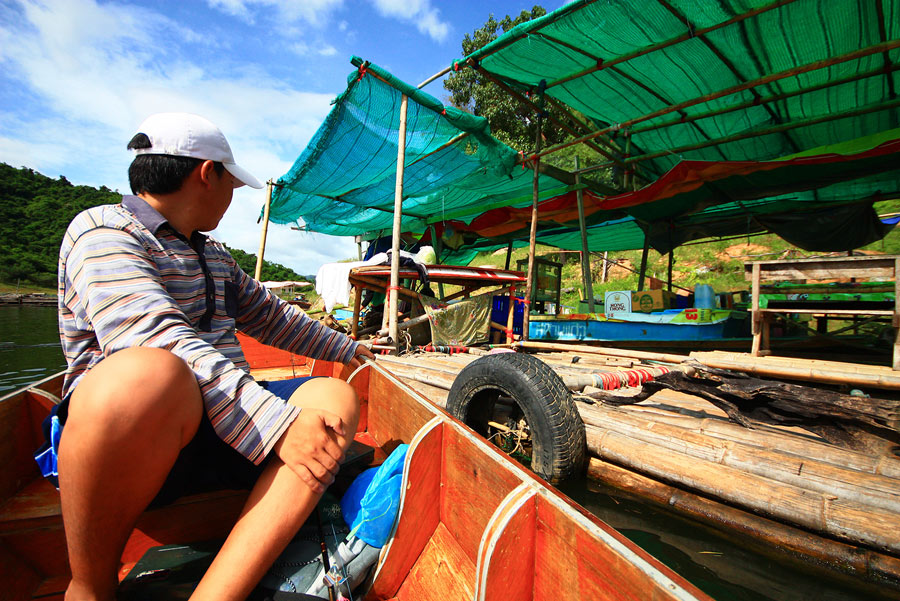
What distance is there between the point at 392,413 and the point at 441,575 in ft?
2.48

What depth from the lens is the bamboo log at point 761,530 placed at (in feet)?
4.73

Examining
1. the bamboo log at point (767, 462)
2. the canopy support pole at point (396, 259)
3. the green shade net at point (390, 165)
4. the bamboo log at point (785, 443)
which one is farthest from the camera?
the green shade net at point (390, 165)

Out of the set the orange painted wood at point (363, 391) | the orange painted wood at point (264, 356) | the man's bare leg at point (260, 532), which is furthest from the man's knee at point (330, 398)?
the orange painted wood at point (264, 356)

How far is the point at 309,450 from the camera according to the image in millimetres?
858

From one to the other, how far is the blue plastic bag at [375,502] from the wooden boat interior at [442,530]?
40 millimetres

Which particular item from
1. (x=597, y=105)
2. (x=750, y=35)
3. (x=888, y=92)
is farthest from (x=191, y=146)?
(x=888, y=92)

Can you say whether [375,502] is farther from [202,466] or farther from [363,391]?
[363,391]

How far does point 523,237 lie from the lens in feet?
33.5

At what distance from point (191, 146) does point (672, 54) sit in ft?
19.4

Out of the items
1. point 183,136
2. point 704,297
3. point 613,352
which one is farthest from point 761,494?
point 704,297

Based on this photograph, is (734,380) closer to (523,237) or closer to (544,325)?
(544,325)

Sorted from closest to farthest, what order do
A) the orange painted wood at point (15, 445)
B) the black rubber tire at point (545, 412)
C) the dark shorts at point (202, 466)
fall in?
the dark shorts at point (202, 466)
the orange painted wood at point (15, 445)
the black rubber tire at point (545, 412)

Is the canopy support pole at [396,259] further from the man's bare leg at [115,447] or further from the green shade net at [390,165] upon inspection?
the man's bare leg at [115,447]

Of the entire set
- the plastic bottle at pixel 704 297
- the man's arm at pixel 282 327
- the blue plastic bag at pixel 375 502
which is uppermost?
the plastic bottle at pixel 704 297
